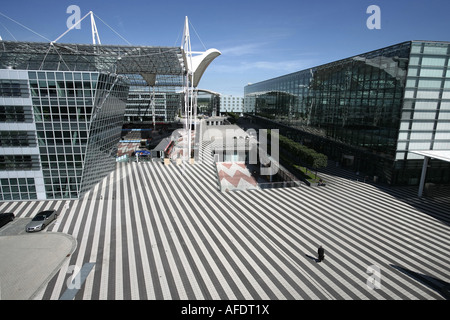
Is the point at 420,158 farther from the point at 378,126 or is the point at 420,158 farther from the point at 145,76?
the point at 145,76

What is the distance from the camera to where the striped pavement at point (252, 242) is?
1203 centimetres

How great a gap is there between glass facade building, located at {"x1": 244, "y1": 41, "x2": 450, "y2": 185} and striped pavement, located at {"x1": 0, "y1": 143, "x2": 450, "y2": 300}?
173 inches

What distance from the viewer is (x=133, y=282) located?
40.3 ft

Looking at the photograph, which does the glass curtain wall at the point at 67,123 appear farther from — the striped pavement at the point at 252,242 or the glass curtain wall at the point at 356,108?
the glass curtain wall at the point at 356,108

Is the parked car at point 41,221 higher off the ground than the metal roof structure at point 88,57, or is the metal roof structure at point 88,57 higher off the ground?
the metal roof structure at point 88,57

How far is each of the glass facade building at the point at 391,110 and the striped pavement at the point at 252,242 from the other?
4390 mm

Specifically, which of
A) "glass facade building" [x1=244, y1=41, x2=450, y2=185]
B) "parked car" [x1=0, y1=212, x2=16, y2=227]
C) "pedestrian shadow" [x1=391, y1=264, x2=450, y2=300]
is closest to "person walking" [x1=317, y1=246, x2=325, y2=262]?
"pedestrian shadow" [x1=391, y1=264, x2=450, y2=300]

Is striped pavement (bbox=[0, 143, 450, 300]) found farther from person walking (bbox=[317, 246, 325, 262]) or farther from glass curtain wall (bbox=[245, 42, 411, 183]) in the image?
glass curtain wall (bbox=[245, 42, 411, 183])

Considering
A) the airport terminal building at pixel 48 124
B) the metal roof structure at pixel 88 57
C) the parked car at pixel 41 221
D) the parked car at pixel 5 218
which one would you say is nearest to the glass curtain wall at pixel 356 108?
the metal roof structure at pixel 88 57

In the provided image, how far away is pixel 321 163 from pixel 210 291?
20.4 meters

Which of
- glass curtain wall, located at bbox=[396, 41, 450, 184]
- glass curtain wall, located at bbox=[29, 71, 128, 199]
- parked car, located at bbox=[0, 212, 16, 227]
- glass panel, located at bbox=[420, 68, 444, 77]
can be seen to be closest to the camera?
parked car, located at bbox=[0, 212, 16, 227]

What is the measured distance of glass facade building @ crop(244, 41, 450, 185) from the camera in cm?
2462

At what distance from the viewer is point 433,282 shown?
12.4 meters

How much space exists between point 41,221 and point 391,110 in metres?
33.8
